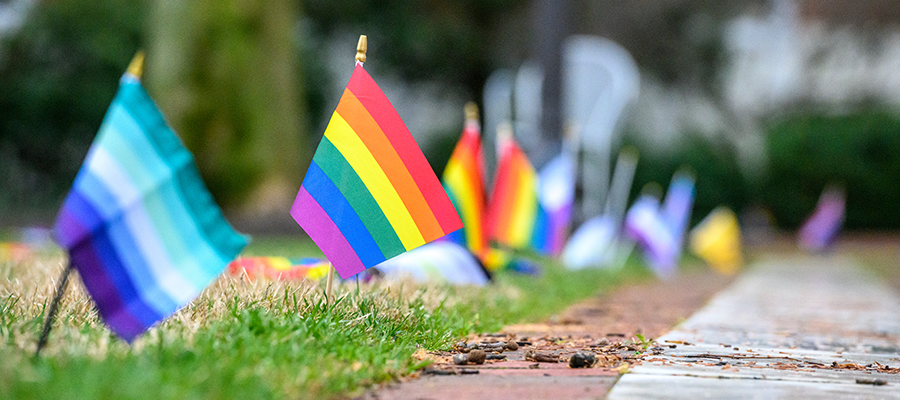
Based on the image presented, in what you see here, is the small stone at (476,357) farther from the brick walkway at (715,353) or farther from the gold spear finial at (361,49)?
the gold spear finial at (361,49)

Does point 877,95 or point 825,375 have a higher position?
point 877,95

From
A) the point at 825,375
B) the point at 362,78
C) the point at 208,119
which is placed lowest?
the point at 825,375

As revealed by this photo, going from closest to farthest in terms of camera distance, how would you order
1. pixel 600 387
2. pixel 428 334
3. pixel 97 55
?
pixel 600 387 < pixel 428 334 < pixel 97 55

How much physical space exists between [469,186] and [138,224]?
4.20m

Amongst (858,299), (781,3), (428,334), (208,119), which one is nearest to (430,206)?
(428,334)

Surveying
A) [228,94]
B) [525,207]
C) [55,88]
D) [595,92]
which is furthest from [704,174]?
[55,88]

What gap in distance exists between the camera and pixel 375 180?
4.02 m

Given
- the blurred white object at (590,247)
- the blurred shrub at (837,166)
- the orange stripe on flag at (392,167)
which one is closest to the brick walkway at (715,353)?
the orange stripe on flag at (392,167)

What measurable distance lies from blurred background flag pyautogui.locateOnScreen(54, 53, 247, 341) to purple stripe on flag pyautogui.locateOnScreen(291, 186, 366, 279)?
804 mm

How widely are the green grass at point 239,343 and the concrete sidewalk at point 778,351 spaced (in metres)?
0.92

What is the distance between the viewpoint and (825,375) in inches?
134

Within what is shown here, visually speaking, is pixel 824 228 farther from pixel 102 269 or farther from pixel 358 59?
pixel 102 269

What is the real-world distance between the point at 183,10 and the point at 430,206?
36.2ft

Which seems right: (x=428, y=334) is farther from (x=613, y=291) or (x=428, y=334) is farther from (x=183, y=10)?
(x=183, y=10)
